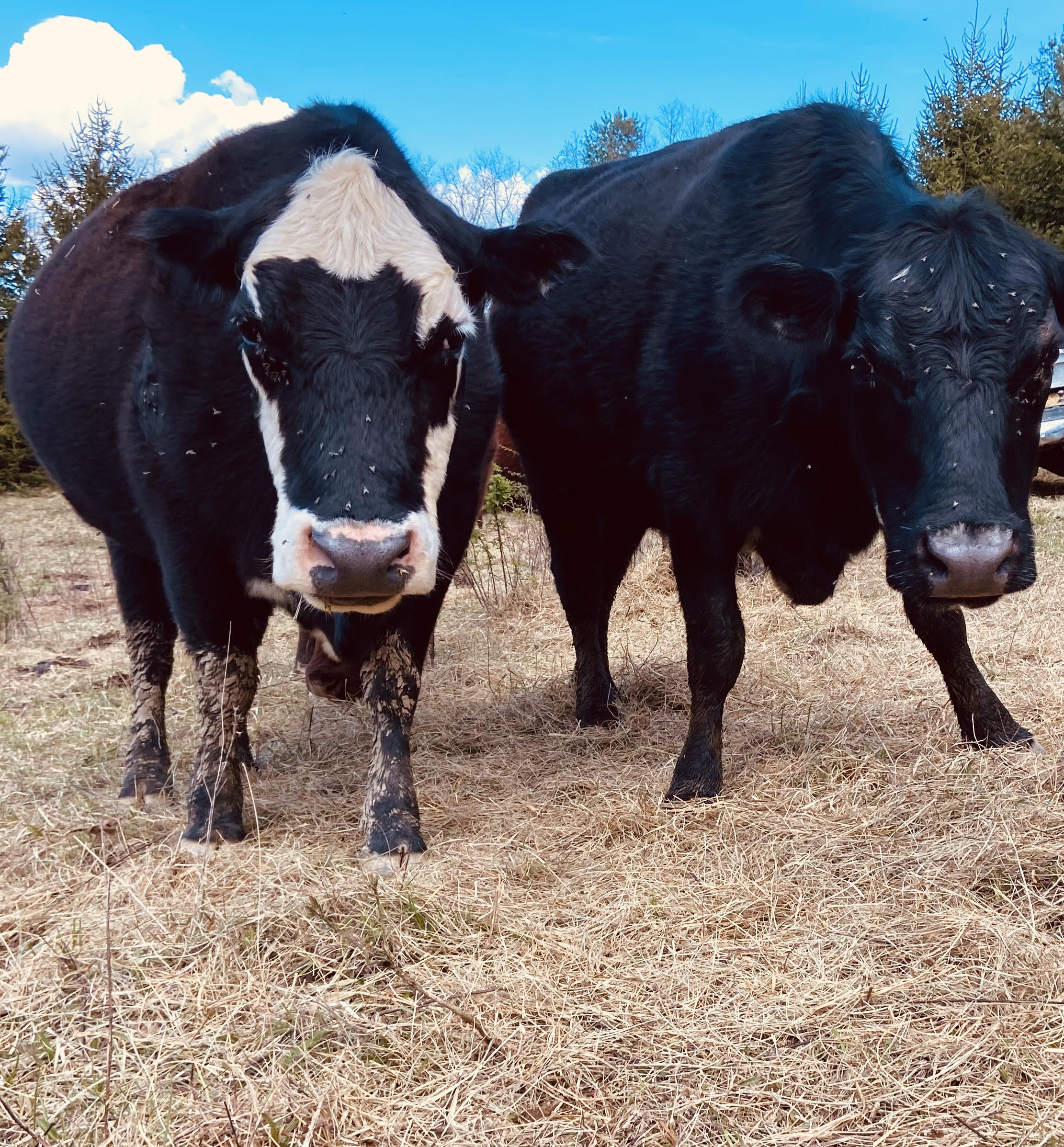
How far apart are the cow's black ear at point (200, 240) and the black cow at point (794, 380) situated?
4.99 feet

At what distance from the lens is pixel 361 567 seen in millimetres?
2693

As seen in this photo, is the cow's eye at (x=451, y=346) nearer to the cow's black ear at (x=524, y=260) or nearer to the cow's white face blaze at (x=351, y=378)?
the cow's white face blaze at (x=351, y=378)

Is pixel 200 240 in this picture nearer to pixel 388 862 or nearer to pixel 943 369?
pixel 388 862

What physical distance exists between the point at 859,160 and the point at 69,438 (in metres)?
3.23

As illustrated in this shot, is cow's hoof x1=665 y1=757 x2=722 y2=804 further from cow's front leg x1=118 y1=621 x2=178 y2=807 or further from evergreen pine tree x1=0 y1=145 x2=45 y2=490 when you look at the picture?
evergreen pine tree x1=0 y1=145 x2=45 y2=490

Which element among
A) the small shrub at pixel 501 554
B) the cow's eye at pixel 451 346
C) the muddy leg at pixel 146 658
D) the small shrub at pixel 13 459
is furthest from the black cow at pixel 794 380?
the small shrub at pixel 13 459

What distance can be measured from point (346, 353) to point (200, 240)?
71 cm

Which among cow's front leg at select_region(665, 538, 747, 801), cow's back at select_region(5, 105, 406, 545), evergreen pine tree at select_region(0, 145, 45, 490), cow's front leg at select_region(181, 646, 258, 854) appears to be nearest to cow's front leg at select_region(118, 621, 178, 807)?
cow's back at select_region(5, 105, 406, 545)

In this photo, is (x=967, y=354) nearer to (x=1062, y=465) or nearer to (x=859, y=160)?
(x=859, y=160)

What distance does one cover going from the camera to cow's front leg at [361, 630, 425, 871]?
3.37 meters

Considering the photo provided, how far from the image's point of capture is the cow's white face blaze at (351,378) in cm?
277

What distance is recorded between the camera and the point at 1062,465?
12523 millimetres

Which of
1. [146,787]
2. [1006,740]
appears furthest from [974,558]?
[146,787]

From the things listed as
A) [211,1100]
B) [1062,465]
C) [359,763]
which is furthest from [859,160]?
[1062,465]
